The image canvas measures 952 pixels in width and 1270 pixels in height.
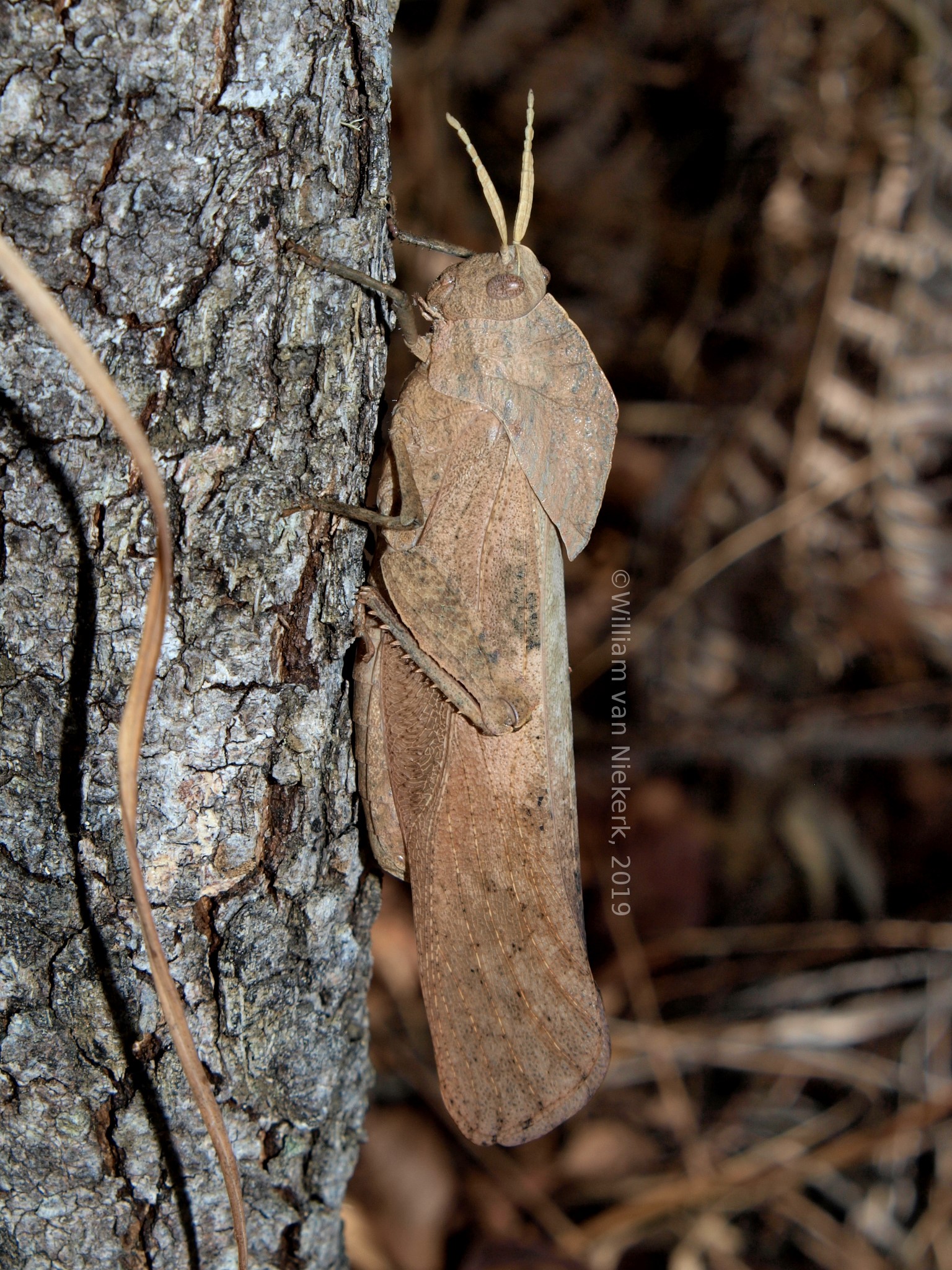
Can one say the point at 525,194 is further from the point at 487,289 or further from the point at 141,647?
the point at 141,647

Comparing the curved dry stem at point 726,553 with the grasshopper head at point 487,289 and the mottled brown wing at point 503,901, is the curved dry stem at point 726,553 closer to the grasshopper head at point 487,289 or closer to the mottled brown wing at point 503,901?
the mottled brown wing at point 503,901

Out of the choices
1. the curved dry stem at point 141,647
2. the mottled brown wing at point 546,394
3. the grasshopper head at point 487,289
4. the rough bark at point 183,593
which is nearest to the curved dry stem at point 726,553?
the mottled brown wing at point 546,394

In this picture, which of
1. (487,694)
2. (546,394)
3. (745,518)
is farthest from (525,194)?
(745,518)

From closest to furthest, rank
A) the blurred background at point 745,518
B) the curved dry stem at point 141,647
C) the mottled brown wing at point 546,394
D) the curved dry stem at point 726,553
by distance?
the curved dry stem at point 141,647 → the mottled brown wing at point 546,394 → the blurred background at point 745,518 → the curved dry stem at point 726,553

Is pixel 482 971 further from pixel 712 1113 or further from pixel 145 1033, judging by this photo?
pixel 712 1113

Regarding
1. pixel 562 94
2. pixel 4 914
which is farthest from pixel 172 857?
pixel 562 94

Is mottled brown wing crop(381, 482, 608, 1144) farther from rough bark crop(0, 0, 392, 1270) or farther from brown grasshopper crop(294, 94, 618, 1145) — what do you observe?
rough bark crop(0, 0, 392, 1270)
